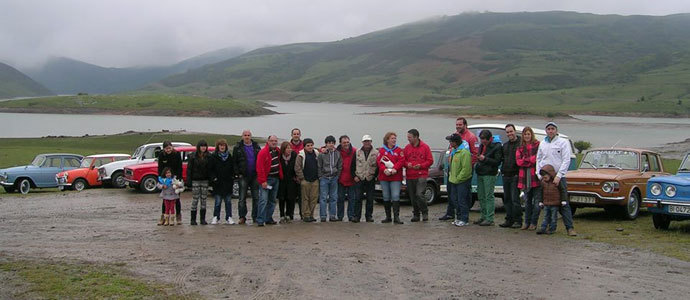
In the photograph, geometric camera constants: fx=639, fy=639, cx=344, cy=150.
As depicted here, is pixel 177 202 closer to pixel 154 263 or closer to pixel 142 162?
pixel 154 263

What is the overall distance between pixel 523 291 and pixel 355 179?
6.24m

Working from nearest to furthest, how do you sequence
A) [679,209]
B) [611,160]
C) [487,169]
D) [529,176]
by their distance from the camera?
[679,209], [529,176], [487,169], [611,160]

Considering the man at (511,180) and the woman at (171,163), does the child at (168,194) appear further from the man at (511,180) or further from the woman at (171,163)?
the man at (511,180)

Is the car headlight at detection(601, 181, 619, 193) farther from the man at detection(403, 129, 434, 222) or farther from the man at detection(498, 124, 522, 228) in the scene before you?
the man at detection(403, 129, 434, 222)

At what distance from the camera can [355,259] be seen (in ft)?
30.4

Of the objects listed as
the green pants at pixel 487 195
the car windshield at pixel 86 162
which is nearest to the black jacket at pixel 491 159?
the green pants at pixel 487 195

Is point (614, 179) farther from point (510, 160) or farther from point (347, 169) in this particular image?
point (347, 169)

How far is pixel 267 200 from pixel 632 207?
7.92 m

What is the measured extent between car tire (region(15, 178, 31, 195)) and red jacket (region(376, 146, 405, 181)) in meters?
15.4

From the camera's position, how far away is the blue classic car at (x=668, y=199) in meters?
11.5

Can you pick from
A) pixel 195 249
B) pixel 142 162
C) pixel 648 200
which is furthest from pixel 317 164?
pixel 142 162

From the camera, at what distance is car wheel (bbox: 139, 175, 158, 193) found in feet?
68.1

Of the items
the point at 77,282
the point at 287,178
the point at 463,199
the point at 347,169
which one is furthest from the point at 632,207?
the point at 77,282

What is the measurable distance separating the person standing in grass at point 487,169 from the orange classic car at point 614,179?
7.26 ft
